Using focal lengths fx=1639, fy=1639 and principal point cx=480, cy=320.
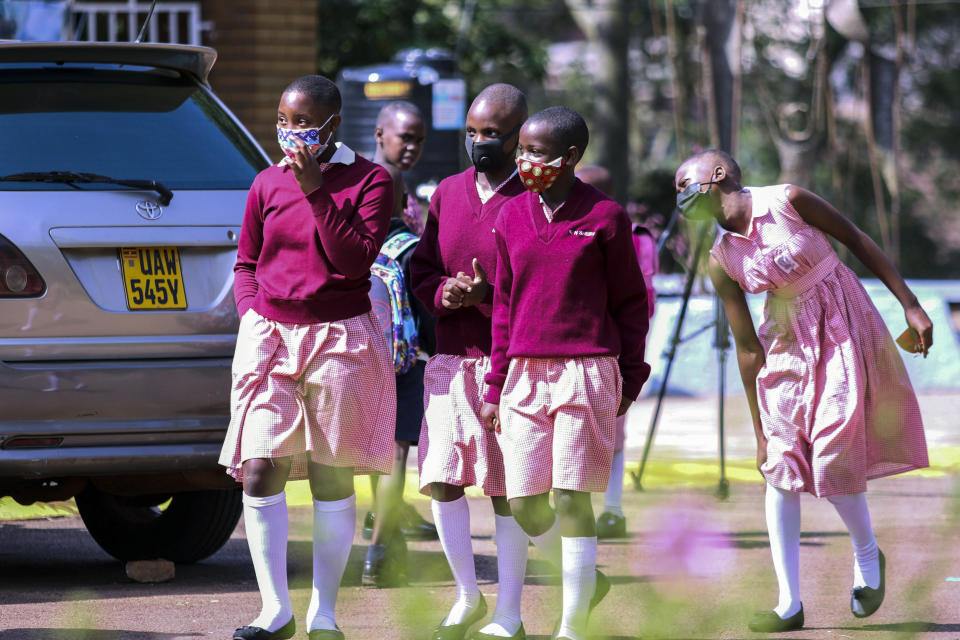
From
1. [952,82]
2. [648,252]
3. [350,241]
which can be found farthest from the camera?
[952,82]

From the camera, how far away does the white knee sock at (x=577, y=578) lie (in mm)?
4832

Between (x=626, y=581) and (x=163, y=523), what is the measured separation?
6.39 ft

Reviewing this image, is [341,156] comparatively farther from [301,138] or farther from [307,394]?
[307,394]

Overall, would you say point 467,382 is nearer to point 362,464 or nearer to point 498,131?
point 362,464

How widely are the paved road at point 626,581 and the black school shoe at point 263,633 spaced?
38cm

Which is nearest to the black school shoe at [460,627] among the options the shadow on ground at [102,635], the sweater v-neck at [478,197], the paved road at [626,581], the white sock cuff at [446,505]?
the paved road at [626,581]

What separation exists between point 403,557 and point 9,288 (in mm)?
1921

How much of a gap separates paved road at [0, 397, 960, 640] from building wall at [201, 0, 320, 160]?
18.9 feet

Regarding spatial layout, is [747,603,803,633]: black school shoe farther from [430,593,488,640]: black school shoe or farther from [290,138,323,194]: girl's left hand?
[290,138,323,194]: girl's left hand

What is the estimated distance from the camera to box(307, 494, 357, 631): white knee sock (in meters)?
4.98

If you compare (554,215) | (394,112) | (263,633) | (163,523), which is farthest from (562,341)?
(163,523)

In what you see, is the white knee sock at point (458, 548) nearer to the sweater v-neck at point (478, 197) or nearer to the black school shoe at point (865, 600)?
the sweater v-neck at point (478, 197)

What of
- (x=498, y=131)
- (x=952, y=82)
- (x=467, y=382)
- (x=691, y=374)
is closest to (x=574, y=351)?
(x=467, y=382)

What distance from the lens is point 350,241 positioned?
4816mm
